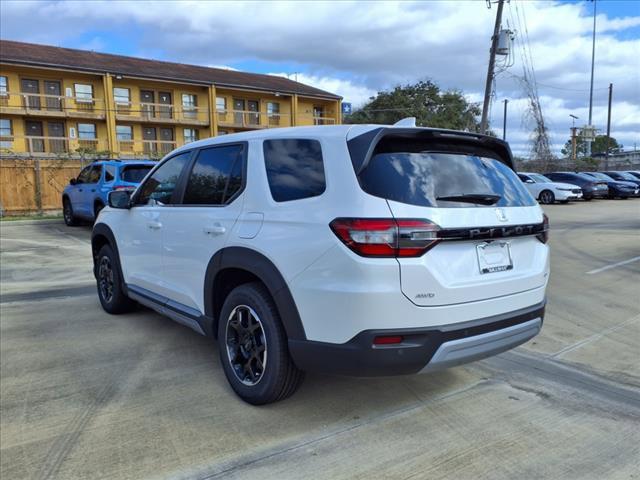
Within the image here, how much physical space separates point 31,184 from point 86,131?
14185mm

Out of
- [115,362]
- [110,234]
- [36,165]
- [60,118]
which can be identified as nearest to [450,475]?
[115,362]

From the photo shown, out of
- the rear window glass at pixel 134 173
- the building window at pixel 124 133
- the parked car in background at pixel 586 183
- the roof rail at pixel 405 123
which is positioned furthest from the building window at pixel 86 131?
the roof rail at pixel 405 123

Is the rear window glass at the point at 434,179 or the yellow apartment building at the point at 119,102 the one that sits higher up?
the yellow apartment building at the point at 119,102

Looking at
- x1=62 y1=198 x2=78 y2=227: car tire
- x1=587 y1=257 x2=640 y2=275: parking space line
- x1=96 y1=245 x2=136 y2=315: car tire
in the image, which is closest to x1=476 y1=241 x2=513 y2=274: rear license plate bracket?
x1=96 y1=245 x2=136 y2=315: car tire

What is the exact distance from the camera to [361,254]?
2658 millimetres

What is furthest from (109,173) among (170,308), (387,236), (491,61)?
(491,61)

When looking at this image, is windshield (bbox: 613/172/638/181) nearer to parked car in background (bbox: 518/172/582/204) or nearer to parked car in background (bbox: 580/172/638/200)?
parked car in background (bbox: 580/172/638/200)

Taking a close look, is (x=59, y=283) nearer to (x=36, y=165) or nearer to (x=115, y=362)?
(x=115, y=362)

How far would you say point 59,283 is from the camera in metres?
7.43

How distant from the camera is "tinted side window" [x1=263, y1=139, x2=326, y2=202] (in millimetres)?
3012

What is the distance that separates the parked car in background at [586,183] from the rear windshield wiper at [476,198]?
25740 millimetres

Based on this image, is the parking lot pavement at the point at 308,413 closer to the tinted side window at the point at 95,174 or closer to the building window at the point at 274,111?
the tinted side window at the point at 95,174

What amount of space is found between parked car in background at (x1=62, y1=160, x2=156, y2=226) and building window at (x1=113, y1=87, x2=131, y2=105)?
2047 cm

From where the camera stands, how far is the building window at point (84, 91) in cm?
3106
